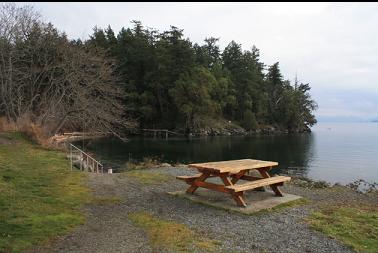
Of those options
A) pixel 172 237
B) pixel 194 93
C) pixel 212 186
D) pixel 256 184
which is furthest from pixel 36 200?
pixel 194 93

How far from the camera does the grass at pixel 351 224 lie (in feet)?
22.4

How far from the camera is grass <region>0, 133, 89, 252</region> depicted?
257 inches

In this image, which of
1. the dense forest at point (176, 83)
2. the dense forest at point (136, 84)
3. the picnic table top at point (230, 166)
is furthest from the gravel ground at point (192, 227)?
the dense forest at point (176, 83)

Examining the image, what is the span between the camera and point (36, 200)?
8.80 m

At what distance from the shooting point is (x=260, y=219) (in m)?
8.23

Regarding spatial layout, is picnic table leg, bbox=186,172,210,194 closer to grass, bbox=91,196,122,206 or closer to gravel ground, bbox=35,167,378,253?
gravel ground, bbox=35,167,378,253

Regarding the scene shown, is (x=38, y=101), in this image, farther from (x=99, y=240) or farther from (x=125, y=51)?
(x=125, y=51)

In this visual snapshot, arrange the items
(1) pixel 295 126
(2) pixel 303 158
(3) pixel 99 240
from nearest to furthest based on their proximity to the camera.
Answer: (3) pixel 99 240 < (2) pixel 303 158 < (1) pixel 295 126

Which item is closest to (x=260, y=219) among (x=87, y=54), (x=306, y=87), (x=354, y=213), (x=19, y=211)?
(x=354, y=213)

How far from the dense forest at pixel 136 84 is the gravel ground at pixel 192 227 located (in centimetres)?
1749

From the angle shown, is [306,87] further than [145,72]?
Yes

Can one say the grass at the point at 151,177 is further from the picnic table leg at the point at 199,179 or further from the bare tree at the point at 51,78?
the bare tree at the point at 51,78

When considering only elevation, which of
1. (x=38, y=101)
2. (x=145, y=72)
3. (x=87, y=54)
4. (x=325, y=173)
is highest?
(x=145, y=72)

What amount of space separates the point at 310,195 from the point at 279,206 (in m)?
2.31
